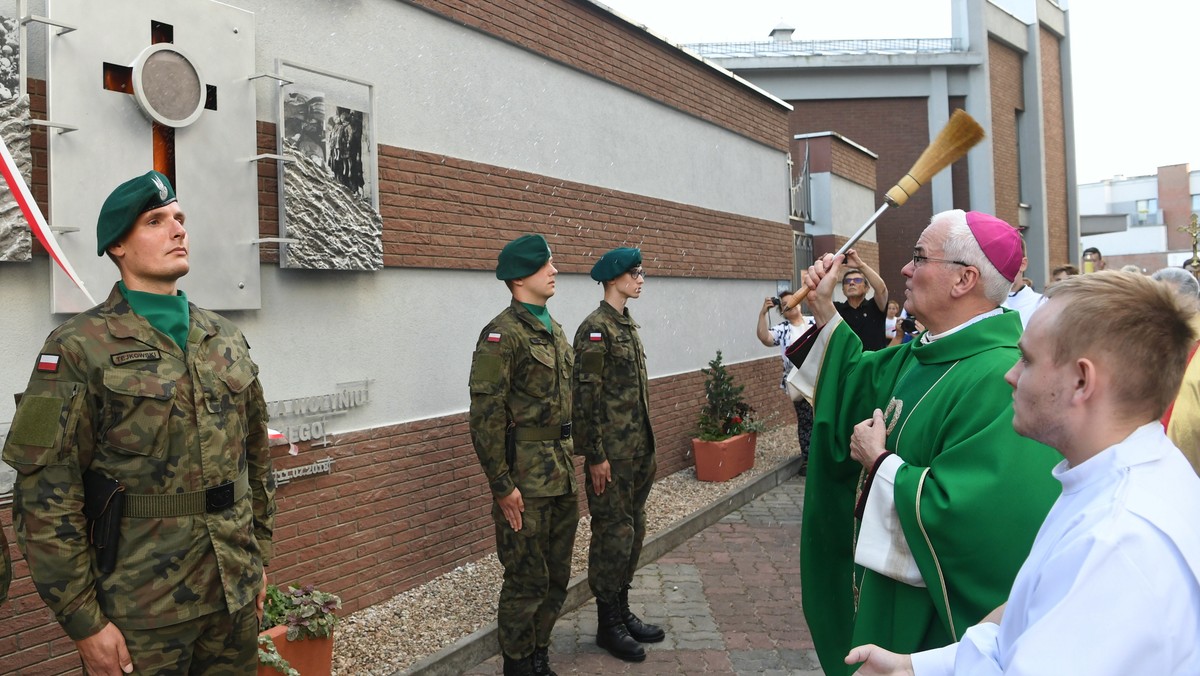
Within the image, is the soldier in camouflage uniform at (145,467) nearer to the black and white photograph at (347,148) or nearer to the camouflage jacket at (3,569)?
the camouflage jacket at (3,569)

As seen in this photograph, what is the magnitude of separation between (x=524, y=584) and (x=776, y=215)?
10385mm

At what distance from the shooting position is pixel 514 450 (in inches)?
195

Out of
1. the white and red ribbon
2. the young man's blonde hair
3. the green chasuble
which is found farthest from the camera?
the white and red ribbon

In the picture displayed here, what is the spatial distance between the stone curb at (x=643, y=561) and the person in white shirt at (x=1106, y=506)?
3702mm

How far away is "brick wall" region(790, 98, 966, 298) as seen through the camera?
25.0m

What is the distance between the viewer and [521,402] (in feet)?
16.4

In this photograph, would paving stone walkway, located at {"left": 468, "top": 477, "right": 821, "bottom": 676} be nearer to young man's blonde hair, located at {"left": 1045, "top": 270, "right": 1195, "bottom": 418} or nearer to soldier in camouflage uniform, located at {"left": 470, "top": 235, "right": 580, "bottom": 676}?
soldier in camouflage uniform, located at {"left": 470, "top": 235, "right": 580, "bottom": 676}

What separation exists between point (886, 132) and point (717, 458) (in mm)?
18299

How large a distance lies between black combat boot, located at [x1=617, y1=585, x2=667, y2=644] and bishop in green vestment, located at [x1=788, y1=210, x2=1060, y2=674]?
229cm

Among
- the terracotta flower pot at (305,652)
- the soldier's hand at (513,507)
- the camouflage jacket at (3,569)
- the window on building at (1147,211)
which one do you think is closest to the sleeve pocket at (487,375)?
the soldier's hand at (513,507)

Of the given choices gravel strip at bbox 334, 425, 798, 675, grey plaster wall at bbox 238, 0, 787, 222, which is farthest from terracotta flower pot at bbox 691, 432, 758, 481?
grey plaster wall at bbox 238, 0, 787, 222

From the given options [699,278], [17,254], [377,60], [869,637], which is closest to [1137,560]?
[869,637]

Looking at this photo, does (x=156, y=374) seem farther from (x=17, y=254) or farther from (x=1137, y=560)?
(x=1137, y=560)

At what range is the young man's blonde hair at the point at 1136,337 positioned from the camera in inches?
62.8
